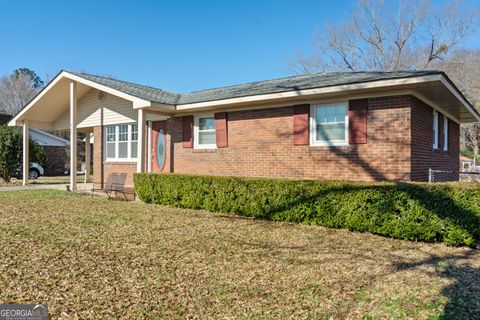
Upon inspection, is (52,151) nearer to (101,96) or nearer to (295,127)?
(101,96)

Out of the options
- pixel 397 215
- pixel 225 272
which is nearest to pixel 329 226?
pixel 397 215

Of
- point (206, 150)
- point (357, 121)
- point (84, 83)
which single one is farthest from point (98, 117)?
point (357, 121)

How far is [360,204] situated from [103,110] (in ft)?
37.9

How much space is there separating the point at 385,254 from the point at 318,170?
4063 millimetres

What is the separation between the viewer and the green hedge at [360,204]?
19.9 ft

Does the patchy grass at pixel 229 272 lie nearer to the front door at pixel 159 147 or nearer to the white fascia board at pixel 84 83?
the white fascia board at pixel 84 83

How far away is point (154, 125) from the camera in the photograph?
44.5 ft

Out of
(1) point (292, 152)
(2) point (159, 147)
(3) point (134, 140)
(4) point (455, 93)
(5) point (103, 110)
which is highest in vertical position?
(5) point (103, 110)

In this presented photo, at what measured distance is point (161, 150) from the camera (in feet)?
43.7

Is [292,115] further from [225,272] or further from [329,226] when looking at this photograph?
[225,272]

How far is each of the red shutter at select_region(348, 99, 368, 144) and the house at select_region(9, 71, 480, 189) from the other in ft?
0.08

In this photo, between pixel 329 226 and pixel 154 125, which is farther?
pixel 154 125

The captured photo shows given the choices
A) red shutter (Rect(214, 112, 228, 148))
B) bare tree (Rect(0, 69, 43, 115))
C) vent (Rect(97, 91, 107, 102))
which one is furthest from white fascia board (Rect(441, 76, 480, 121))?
bare tree (Rect(0, 69, 43, 115))

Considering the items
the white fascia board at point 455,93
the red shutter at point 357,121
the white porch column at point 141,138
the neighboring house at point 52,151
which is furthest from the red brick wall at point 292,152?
the neighboring house at point 52,151
